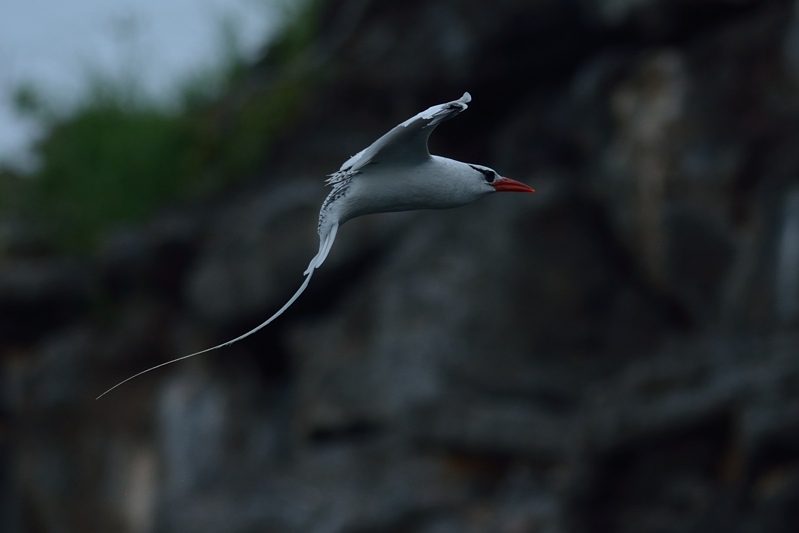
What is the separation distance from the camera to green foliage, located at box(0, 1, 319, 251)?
11938mm

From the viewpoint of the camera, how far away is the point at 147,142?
13172mm

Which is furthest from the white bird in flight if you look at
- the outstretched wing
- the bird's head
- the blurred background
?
the blurred background

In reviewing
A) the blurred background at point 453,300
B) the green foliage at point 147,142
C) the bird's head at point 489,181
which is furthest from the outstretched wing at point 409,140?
the green foliage at point 147,142

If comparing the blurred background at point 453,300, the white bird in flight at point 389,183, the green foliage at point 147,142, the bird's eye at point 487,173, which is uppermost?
the green foliage at point 147,142

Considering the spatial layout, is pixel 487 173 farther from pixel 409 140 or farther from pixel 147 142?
pixel 147 142

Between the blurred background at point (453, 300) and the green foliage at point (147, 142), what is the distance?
0.05 m

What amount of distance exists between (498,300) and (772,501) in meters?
3.03

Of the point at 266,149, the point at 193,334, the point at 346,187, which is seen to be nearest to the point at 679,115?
the point at 266,149

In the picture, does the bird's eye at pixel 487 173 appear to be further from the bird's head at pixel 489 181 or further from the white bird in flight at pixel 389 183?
the white bird in flight at pixel 389 183

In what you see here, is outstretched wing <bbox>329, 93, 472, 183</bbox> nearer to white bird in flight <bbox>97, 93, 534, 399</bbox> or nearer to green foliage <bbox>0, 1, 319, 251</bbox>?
white bird in flight <bbox>97, 93, 534, 399</bbox>

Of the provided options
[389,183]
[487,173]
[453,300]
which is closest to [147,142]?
[453,300]

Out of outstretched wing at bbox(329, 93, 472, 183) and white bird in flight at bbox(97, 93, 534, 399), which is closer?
outstretched wing at bbox(329, 93, 472, 183)

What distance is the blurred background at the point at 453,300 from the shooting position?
8.41 metres

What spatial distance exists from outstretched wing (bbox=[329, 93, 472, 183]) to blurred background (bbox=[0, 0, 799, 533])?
14.9 feet
